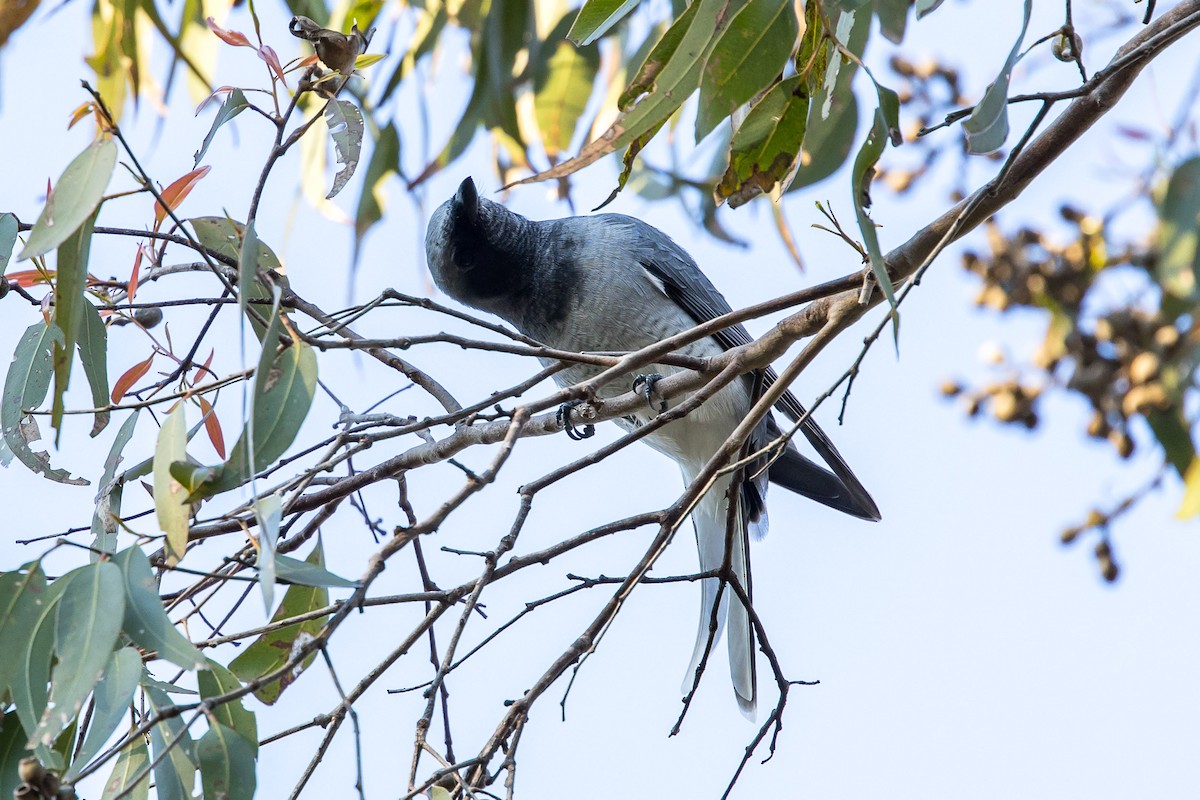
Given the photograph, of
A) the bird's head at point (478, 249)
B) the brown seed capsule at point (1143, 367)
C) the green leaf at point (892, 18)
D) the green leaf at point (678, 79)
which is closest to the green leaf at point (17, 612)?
the green leaf at point (678, 79)

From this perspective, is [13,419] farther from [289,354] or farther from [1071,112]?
[1071,112]

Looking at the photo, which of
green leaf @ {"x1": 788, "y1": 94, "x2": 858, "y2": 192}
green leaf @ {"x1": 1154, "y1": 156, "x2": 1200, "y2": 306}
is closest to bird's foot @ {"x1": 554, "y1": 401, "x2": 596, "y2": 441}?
green leaf @ {"x1": 788, "y1": 94, "x2": 858, "y2": 192}

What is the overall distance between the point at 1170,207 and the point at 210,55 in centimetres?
262

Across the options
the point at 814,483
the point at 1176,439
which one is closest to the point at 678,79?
the point at 814,483

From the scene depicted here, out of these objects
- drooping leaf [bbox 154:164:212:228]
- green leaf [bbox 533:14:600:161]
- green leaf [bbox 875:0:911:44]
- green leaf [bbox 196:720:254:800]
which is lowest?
green leaf [bbox 196:720:254:800]

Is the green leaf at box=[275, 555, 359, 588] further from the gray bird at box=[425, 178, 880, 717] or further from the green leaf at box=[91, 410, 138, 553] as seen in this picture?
the gray bird at box=[425, 178, 880, 717]

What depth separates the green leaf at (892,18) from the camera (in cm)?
173

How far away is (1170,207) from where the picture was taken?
7.32 feet

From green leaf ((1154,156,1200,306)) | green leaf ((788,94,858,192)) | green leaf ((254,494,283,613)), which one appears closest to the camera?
green leaf ((254,494,283,613))

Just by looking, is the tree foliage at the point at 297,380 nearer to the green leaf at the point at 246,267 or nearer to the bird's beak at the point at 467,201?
the green leaf at the point at 246,267

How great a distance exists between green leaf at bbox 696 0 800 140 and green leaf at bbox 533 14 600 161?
5.16ft

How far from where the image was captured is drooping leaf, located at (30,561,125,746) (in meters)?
1.21

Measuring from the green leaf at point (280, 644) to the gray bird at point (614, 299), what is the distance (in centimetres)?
130

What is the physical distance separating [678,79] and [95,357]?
96 centimetres
